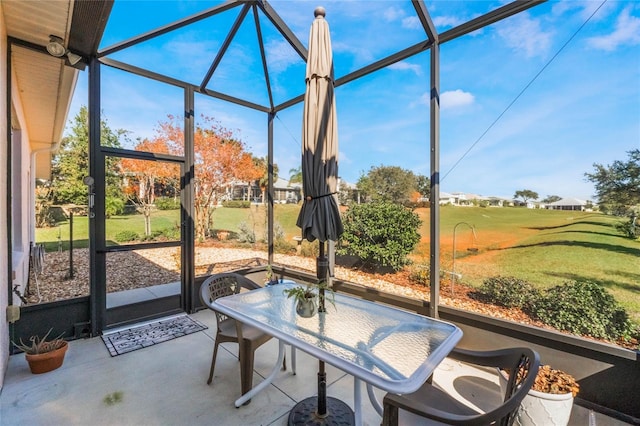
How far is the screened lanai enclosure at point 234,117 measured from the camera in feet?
9.18

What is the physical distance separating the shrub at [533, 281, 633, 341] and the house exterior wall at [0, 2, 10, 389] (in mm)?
5097

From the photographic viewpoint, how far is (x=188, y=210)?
4.20 m

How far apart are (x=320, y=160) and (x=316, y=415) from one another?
1982 millimetres

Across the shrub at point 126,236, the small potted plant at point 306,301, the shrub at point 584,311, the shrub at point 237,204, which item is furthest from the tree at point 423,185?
the shrub at point 126,236

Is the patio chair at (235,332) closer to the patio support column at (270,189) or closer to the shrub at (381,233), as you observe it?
the shrub at (381,233)

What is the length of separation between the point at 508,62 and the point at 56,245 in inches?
240

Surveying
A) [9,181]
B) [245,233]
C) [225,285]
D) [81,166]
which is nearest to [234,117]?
[245,233]

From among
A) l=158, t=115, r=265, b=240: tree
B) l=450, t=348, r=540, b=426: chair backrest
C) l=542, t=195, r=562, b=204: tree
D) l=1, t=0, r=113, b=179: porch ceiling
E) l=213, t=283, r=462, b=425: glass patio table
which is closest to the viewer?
l=450, t=348, r=540, b=426: chair backrest

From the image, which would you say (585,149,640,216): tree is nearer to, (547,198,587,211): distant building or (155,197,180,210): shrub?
(547,198,587,211): distant building

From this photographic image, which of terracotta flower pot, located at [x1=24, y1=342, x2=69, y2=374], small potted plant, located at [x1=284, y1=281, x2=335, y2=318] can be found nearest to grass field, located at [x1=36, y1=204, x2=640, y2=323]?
terracotta flower pot, located at [x1=24, y1=342, x2=69, y2=374]

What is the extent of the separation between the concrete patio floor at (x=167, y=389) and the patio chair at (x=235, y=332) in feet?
0.59

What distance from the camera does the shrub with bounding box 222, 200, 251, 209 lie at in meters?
4.99

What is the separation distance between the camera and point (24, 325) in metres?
3.07

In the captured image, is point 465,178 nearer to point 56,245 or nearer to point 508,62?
point 508,62
